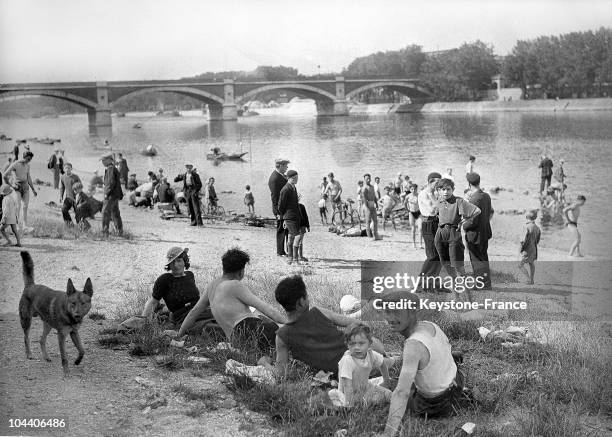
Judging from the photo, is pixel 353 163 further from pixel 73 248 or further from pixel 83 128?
pixel 83 128

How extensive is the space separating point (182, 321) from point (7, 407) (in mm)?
1153

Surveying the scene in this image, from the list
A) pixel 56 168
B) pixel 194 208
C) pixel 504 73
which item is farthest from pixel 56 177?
pixel 504 73

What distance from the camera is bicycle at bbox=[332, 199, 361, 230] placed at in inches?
347

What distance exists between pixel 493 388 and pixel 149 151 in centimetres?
1212

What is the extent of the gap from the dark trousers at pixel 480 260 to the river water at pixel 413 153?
3154 mm

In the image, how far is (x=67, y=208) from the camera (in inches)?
283

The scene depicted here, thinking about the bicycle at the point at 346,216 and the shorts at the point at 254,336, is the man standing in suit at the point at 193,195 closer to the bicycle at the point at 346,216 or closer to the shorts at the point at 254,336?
the bicycle at the point at 346,216

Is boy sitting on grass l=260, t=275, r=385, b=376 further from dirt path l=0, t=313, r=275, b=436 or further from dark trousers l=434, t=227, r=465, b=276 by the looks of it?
dark trousers l=434, t=227, r=465, b=276

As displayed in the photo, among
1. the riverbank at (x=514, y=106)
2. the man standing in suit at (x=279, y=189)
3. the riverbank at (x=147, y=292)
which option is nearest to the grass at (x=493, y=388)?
the riverbank at (x=147, y=292)

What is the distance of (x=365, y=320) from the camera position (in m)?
4.68

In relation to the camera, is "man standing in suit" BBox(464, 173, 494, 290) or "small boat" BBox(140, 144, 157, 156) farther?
"small boat" BBox(140, 144, 157, 156)

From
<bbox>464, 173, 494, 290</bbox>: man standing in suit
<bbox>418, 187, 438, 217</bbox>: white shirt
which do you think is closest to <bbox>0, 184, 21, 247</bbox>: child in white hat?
<bbox>418, 187, 438, 217</bbox>: white shirt

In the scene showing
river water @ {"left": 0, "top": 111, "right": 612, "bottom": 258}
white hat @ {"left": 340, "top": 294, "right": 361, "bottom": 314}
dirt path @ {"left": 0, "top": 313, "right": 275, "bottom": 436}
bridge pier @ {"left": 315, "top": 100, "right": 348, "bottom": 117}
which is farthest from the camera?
bridge pier @ {"left": 315, "top": 100, "right": 348, "bottom": 117}

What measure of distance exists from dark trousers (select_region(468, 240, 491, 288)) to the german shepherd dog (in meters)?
2.91
